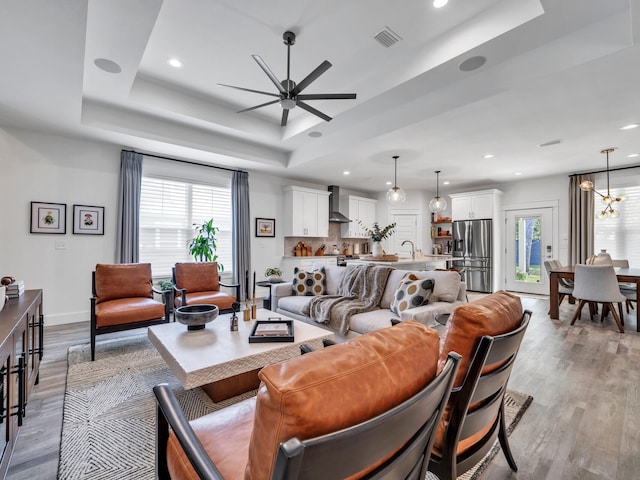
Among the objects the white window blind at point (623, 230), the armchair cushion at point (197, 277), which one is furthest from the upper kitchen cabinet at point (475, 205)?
the armchair cushion at point (197, 277)

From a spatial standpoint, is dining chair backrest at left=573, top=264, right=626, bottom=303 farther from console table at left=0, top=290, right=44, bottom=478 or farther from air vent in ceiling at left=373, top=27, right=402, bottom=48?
console table at left=0, top=290, right=44, bottom=478

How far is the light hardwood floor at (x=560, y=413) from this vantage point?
5.28ft

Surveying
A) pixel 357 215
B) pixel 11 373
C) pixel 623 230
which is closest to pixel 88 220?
pixel 11 373

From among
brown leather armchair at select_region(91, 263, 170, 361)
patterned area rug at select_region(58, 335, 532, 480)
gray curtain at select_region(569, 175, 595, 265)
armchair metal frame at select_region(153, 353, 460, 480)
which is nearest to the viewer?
armchair metal frame at select_region(153, 353, 460, 480)

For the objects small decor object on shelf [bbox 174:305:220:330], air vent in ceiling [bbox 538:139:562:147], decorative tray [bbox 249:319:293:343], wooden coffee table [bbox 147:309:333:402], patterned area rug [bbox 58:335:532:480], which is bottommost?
patterned area rug [bbox 58:335:532:480]

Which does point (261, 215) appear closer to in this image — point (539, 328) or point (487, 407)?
point (539, 328)

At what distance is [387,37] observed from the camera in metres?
2.81

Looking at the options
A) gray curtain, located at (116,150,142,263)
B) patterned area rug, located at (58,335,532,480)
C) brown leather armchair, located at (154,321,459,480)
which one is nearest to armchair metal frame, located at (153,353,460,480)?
brown leather armchair, located at (154,321,459,480)

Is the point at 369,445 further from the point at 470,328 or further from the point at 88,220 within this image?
the point at 88,220

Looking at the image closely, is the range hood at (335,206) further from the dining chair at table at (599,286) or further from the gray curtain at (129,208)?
the dining chair at table at (599,286)

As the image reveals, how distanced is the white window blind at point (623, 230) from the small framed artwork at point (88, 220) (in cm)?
900

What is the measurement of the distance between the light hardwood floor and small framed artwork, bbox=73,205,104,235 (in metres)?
1.50

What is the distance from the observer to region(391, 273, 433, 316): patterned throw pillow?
2840 millimetres

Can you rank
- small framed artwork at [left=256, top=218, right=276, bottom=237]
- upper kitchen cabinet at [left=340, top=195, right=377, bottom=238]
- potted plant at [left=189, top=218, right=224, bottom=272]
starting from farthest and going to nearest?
upper kitchen cabinet at [left=340, top=195, right=377, bottom=238]
small framed artwork at [left=256, top=218, right=276, bottom=237]
potted plant at [left=189, top=218, right=224, bottom=272]
